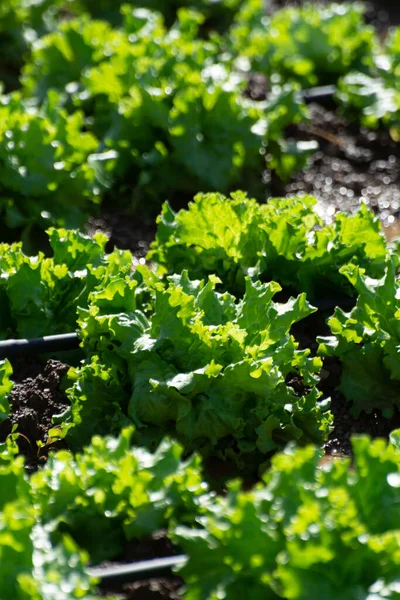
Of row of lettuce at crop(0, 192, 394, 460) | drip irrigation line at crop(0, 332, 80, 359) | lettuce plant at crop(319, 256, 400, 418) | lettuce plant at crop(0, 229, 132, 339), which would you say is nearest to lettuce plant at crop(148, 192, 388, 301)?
row of lettuce at crop(0, 192, 394, 460)

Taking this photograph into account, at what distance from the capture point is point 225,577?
3.04m

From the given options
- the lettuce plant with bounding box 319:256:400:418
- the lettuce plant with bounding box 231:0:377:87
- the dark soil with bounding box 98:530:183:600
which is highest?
the dark soil with bounding box 98:530:183:600

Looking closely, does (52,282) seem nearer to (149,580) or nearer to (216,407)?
(216,407)

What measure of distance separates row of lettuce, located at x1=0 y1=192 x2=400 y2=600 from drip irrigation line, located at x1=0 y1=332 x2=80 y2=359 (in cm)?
12

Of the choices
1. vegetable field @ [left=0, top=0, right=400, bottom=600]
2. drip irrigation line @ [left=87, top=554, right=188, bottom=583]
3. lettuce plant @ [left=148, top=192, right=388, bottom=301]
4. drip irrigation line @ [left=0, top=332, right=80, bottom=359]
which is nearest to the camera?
vegetable field @ [left=0, top=0, right=400, bottom=600]

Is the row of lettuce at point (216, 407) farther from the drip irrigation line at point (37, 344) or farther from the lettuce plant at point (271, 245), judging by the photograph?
the drip irrigation line at point (37, 344)

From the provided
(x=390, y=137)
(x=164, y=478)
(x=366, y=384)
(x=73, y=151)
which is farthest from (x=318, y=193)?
(x=164, y=478)

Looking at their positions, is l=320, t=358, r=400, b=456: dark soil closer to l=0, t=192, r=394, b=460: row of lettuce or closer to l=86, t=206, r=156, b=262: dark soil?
l=0, t=192, r=394, b=460: row of lettuce

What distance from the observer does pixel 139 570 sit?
3211 mm

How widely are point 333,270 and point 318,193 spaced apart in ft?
6.47

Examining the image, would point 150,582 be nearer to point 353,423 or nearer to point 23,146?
point 353,423

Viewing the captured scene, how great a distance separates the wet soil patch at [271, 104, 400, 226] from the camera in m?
6.60

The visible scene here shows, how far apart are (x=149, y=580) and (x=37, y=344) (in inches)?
56.3

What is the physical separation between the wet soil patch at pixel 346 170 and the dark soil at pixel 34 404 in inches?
98.6
